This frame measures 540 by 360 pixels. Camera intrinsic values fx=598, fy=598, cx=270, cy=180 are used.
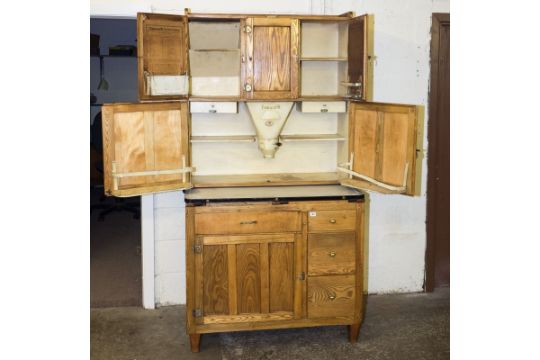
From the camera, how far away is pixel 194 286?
3389 mm

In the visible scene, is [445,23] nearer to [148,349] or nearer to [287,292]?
[287,292]

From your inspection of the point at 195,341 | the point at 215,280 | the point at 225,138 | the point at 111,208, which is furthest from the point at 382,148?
the point at 111,208

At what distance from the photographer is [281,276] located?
3469 millimetres

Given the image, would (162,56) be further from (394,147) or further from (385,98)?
(385,98)

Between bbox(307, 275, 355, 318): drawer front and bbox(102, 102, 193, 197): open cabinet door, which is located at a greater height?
bbox(102, 102, 193, 197): open cabinet door

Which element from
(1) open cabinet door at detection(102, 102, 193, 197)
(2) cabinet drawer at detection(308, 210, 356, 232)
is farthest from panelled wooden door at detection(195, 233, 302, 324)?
(1) open cabinet door at detection(102, 102, 193, 197)

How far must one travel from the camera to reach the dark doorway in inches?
175

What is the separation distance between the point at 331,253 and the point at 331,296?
26cm

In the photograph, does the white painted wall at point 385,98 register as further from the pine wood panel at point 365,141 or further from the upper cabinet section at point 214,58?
the pine wood panel at point 365,141

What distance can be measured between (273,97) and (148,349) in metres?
1.67

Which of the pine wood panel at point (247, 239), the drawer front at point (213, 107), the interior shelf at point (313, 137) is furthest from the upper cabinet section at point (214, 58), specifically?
the pine wood panel at point (247, 239)

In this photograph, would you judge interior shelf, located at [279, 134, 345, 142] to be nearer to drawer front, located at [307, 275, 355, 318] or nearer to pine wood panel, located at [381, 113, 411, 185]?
pine wood panel, located at [381, 113, 411, 185]

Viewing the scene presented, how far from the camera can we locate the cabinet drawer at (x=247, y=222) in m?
3.36

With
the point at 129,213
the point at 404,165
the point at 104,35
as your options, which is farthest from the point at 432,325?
the point at 104,35
